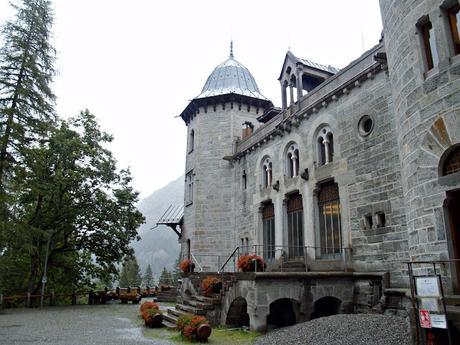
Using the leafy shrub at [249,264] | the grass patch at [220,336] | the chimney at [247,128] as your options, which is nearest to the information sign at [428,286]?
the grass patch at [220,336]

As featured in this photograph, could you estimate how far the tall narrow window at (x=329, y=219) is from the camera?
13.6m

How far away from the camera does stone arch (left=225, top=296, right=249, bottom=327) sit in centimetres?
1180

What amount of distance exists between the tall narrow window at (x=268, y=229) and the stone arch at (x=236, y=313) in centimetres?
543

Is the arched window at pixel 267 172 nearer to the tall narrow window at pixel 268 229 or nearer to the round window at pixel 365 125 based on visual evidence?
the tall narrow window at pixel 268 229

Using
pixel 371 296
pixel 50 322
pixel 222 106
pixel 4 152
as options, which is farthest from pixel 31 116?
pixel 371 296

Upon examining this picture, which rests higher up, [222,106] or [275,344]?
[222,106]

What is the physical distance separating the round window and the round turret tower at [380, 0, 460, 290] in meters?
4.77

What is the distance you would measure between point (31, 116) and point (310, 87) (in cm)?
1292

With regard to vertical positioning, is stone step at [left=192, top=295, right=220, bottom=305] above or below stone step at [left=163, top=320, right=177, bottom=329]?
above

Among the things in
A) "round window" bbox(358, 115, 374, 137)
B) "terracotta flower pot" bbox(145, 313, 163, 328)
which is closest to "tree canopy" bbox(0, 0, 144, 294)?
"terracotta flower pot" bbox(145, 313, 163, 328)

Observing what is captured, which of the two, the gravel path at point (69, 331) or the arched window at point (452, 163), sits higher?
the arched window at point (452, 163)

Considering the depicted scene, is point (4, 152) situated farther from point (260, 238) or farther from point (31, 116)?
point (260, 238)

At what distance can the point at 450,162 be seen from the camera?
6422mm

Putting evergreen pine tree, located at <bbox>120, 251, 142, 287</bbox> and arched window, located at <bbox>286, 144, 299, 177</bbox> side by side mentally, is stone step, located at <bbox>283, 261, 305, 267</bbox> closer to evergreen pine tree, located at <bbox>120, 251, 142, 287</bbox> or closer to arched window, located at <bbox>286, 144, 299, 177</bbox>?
arched window, located at <bbox>286, 144, 299, 177</bbox>
